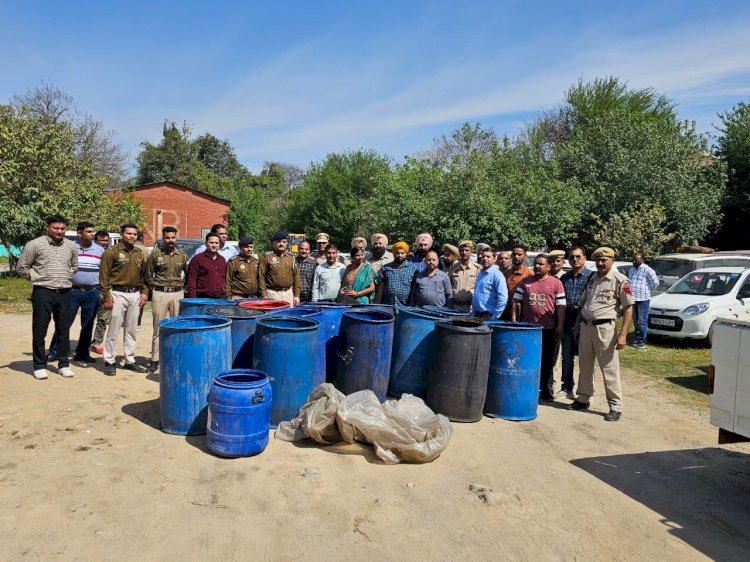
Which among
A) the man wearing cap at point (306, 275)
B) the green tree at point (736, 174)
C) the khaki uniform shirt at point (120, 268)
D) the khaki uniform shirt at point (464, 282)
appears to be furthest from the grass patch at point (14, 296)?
the green tree at point (736, 174)

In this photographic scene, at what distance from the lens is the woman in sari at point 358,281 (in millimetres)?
7465

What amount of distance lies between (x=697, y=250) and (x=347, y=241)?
18.1m

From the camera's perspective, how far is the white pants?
699 cm

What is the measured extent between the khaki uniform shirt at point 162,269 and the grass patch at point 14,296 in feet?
24.6

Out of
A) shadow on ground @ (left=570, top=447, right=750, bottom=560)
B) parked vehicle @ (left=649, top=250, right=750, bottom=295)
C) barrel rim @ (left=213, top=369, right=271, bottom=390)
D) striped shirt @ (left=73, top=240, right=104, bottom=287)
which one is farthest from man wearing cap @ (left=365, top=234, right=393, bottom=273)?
parked vehicle @ (left=649, top=250, right=750, bottom=295)

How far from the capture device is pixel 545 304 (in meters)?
6.52

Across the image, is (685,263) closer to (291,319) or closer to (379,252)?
(379,252)

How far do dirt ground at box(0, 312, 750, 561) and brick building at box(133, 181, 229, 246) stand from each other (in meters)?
35.0

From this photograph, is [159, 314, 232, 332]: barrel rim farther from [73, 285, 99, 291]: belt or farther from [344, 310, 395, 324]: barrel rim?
[73, 285, 99, 291]: belt

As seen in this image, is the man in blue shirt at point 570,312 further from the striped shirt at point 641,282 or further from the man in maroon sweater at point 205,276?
the man in maroon sweater at point 205,276

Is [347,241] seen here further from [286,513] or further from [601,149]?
[286,513]

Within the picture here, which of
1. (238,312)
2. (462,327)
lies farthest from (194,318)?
(462,327)

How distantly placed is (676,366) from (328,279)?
611 cm

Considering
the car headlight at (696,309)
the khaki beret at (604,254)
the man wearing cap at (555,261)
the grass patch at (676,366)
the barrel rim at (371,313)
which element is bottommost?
the grass patch at (676,366)
